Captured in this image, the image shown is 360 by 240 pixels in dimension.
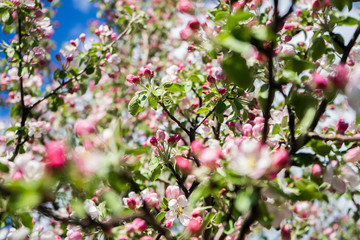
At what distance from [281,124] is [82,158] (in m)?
0.70

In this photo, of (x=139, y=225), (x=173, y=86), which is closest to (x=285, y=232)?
→ (x=139, y=225)

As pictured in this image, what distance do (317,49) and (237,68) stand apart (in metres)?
0.40

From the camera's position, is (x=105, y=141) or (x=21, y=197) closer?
(x=21, y=197)

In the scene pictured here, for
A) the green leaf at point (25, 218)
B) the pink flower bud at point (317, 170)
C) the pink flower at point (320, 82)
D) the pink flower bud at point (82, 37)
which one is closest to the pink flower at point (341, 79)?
the pink flower at point (320, 82)

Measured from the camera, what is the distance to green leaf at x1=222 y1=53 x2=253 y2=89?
2.42 ft

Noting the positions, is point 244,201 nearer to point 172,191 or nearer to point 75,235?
point 172,191

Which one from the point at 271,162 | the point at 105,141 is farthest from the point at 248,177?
the point at 105,141

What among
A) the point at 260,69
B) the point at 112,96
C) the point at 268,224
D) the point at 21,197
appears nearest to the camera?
the point at 21,197

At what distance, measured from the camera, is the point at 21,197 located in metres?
0.60

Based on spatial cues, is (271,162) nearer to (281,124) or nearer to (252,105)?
(281,124)

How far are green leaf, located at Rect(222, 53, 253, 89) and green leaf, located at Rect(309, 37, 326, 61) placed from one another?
0.36m

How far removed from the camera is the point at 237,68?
738mm

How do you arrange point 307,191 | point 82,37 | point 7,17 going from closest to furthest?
1. point 307,191
2. point 7,17
3. point 82,37

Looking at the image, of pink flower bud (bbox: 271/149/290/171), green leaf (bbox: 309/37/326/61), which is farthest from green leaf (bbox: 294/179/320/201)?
Result: green leaf (bbox: 309/37/326/61)
